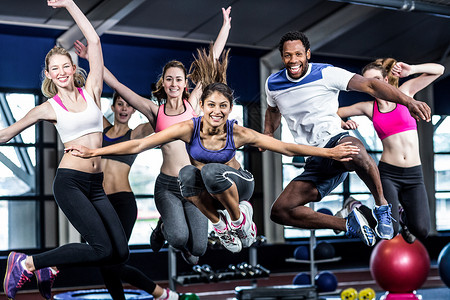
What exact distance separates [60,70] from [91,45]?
287mm

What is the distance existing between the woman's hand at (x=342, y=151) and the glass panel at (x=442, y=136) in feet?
31.8

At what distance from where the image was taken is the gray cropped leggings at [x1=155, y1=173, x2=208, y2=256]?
4676mm

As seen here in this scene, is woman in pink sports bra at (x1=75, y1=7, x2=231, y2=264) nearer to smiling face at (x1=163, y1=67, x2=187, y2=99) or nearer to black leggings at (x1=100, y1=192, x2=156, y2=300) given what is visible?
smiling face at (x1=163, y1=67, x2=187, y2=99)

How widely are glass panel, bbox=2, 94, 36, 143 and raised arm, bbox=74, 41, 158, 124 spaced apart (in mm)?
4980

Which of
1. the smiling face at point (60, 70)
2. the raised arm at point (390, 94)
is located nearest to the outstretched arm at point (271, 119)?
the raised arm at point (390, 94)

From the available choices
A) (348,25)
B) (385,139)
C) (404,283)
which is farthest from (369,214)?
(348,25)

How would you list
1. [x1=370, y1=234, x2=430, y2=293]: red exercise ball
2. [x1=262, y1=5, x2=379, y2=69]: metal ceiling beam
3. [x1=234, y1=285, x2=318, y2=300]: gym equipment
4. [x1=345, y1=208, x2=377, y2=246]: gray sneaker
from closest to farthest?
[x1=345, y1=208, x2=377, y2=246]: gray sneaker
[x1=234, y1=285, x2=318, y2=300]: gym equipment
[x1=370, y1=234, x2=430, y2=293]: red exercise ball
[x1=262, y1=5, x2=379, y2=69]: metal ceiling beam

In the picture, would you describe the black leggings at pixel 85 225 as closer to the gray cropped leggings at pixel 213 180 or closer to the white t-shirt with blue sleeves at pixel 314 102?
the gray cropped leggings at pixel 213 180

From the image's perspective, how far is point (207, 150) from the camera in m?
4.18

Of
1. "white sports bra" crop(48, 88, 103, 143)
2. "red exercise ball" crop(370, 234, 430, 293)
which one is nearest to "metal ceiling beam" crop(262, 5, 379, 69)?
"red exercise ball" crop(370, 234, 430, 293)

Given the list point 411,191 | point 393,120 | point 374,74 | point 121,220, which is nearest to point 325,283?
point 411,191

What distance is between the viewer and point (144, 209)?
1045cm

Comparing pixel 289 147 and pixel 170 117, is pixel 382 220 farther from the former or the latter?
pixel 170 117

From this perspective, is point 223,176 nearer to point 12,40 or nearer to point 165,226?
point 165,226
